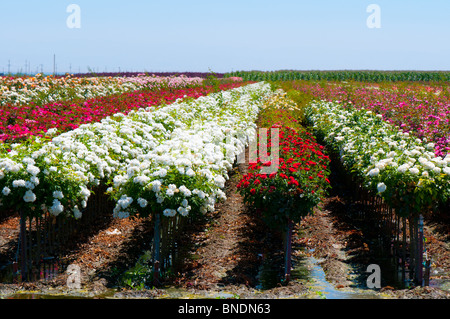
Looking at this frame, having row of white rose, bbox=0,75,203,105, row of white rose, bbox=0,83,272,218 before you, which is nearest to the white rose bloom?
row of white rose, bbox=0,83,272,218

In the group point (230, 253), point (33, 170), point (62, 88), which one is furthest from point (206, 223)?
point (62, 88)

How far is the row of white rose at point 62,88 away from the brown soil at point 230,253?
15.1 meters

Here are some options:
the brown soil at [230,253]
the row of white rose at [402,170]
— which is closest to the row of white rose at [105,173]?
the brown soil at [230,253]

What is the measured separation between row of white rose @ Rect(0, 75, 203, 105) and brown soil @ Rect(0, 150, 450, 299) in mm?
15059

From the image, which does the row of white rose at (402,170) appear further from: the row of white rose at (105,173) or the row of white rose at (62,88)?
the row of white rose at (62,88)

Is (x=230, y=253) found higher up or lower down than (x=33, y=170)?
lower down

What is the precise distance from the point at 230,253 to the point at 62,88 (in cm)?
2365

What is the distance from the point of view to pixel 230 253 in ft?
29.4

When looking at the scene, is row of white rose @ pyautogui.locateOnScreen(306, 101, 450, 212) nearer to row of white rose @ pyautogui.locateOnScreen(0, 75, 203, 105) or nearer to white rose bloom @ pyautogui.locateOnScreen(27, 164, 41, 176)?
white rose bloom @ pyautogui.locateOnScreen(27, 164, 41, 176)

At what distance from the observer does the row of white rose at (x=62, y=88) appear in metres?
24.8

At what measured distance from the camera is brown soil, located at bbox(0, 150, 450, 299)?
7.08 metres

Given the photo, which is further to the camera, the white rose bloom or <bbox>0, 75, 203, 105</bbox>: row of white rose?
<bbox>0, 75, 203, 105</bbox>: row of white rose

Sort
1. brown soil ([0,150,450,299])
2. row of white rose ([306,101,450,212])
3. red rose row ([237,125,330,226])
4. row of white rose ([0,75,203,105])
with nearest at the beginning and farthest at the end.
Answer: brown soil ([0,150,450,299]), row of white rose ([306,101,450,212]), red rose row ([237,125,330,226]), row of white rose ([0,75,203,105])

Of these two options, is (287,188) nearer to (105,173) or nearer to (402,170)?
(402,170)
